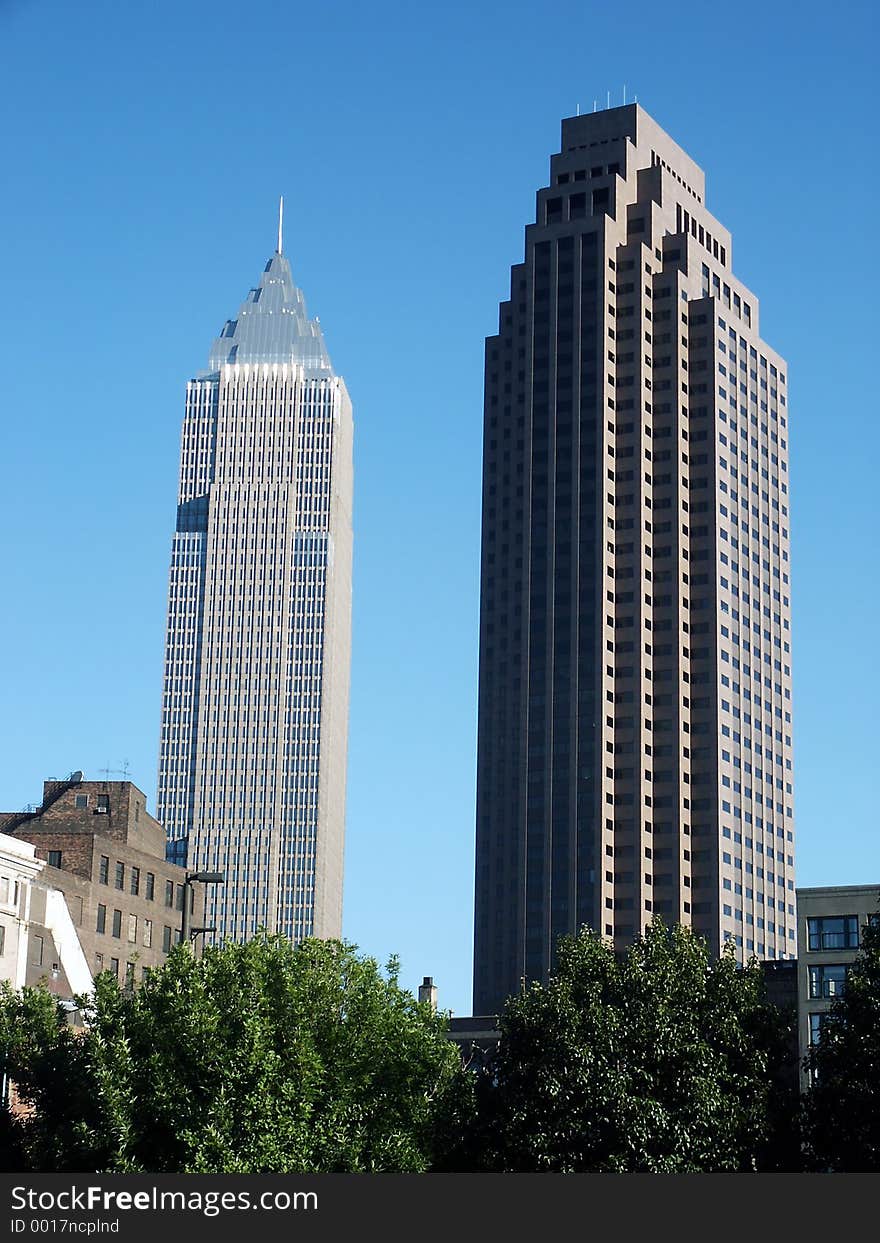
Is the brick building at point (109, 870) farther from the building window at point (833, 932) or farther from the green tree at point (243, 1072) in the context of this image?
the green tree at point (243, 1072)

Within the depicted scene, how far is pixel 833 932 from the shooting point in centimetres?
12069

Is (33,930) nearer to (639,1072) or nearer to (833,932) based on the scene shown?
(833,932)

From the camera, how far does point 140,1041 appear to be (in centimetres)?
7912

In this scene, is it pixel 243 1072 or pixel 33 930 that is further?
pixel 33 930

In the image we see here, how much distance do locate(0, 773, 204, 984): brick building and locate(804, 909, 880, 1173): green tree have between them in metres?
54.2

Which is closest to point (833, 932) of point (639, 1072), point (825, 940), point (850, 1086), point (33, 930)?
point (825, 940)

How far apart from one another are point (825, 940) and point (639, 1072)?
1789 inches

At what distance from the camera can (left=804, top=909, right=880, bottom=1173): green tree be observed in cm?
7719

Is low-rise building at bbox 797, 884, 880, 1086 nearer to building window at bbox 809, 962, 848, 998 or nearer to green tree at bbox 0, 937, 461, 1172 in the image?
building window at bbox 809, 962, 848, 998

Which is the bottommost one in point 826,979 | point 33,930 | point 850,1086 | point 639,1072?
point 850,1086

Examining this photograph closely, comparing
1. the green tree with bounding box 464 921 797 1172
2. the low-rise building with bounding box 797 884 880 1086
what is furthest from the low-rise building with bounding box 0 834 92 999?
the low-rise building with bounding box 797 884 880 1086

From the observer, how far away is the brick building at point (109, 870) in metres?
129

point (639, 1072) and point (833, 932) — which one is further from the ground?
point (833, 932)

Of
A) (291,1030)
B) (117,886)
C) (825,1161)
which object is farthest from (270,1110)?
(117,886)
